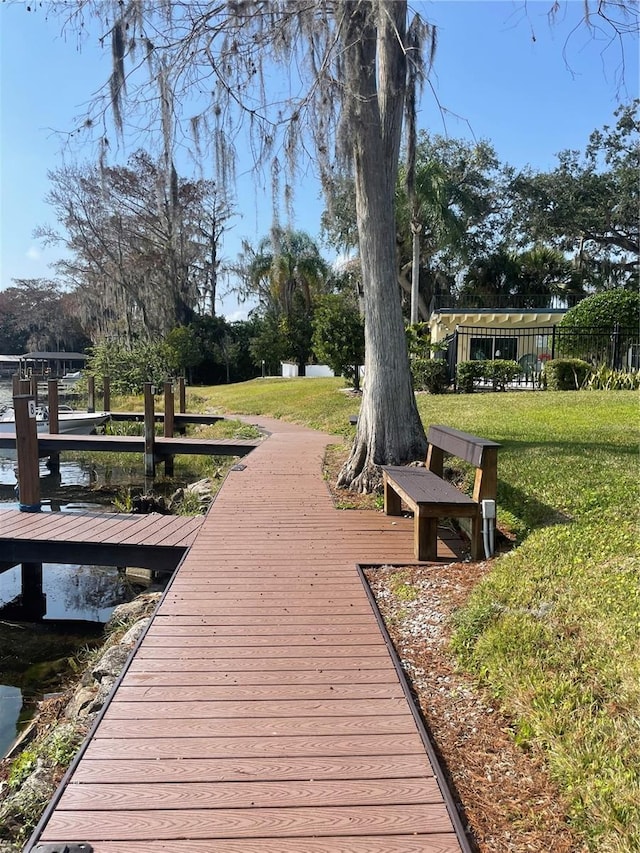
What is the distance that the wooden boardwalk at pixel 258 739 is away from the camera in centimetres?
195

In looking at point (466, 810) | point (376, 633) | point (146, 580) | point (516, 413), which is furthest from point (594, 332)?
point (466, 810)

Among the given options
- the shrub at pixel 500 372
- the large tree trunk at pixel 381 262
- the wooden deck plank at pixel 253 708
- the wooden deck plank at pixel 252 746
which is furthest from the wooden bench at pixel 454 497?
the shrub at pixel 500 372

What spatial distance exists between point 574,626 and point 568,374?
44.7ft

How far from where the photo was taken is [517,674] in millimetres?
2775

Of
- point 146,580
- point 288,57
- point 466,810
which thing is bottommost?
point 146,580

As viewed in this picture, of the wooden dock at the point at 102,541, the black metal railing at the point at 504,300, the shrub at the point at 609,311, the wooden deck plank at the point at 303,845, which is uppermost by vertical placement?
the black metal railing at the point at 504,300

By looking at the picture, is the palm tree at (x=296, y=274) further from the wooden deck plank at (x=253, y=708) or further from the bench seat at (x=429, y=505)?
the wooden deck plank at (x=253, y=708)

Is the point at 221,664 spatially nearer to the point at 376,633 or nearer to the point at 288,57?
the point at 376,633

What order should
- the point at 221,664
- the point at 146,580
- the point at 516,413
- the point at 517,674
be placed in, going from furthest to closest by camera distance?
the point at 516,413 → the point at 146,580 → the point at 221,664 → the point at 517,674

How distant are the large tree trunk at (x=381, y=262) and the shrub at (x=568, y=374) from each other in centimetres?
991

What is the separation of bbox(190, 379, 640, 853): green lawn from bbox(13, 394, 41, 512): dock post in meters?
5.13

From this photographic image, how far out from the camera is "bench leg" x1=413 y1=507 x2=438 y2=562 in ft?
15.3

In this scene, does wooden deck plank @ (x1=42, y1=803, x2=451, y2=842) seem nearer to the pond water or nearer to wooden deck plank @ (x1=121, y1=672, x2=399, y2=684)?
wooden deck plank @ (x1=121, y1=672, x2=399, y2=684)

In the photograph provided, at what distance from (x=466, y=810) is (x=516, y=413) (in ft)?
31.1
